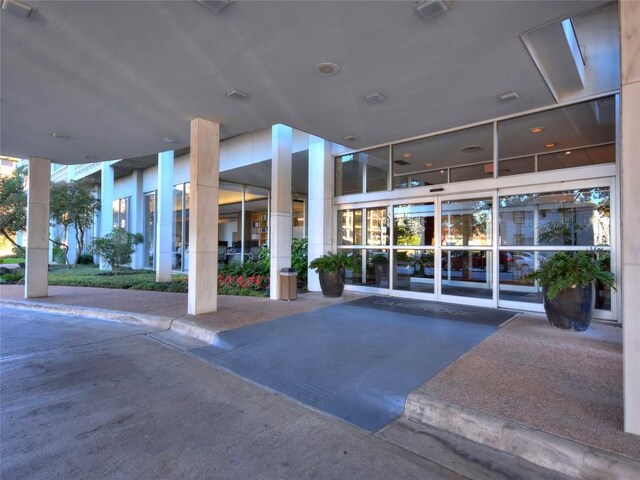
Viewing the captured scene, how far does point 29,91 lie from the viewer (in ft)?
17.3

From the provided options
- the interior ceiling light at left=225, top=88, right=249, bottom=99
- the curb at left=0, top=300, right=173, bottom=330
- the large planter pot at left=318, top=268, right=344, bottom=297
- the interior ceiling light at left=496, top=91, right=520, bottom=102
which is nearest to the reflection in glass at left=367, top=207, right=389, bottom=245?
the large planter pot at left=318, top=268, right=344, bottom=297

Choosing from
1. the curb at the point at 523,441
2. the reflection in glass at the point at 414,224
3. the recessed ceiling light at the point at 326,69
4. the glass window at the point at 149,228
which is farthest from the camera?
the glass window at the point at 149,228

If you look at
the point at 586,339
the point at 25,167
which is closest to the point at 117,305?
the point at 586,339

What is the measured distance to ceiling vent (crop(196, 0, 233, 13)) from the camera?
3.34m

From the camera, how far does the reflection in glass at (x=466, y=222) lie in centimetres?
711

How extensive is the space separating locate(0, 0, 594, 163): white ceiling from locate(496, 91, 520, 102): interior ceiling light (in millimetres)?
126

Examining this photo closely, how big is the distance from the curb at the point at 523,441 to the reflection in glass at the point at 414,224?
5280 millimetres

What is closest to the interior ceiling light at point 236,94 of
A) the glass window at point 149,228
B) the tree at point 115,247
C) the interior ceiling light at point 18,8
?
the interior ceiling light at point 18,8

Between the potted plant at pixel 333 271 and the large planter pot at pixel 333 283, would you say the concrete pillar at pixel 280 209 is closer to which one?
the potted plant at pixel 333 271

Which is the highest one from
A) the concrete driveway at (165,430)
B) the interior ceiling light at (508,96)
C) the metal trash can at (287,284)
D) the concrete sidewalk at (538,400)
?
the interior ceiling light at (508,96)

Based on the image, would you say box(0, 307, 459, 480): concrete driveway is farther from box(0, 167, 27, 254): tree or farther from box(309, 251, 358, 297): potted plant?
box(0, 167, 27, 254): tree

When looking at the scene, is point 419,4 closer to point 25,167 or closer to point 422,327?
point 422,327

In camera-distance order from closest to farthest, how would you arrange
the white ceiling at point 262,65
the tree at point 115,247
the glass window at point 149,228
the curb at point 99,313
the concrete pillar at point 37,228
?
the white ceiling at point 262,65, the curb at point 99,313, the concrete pillar at point 37,228, the tree at point 115,247, the glass window at point 149,228

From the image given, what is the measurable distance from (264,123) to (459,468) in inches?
237
